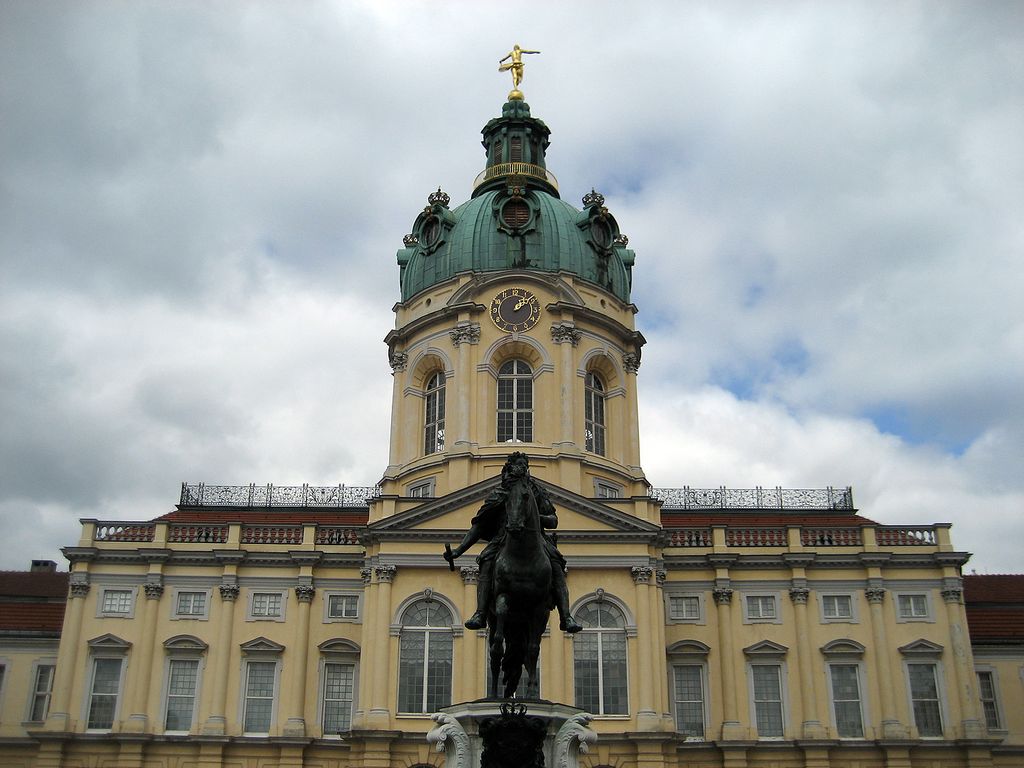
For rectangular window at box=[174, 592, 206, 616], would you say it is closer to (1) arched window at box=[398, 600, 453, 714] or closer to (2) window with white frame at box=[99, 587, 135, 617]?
(2) window with white frame at box=[99, 587, 135, 617]

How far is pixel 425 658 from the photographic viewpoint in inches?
1607

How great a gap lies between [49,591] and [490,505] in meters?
42.1

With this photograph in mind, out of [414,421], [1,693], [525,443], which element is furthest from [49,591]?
[525,443]

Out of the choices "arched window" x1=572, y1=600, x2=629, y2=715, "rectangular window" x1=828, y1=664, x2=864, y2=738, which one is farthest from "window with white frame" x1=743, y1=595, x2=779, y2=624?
"arched window" x1=572, y1=600, x2=629, y2=715

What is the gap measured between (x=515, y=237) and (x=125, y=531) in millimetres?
20950

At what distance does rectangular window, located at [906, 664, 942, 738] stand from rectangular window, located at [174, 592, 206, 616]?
28418 millimetres

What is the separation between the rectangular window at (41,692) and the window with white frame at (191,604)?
705 centimetres

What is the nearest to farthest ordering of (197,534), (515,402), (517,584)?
(517,584), (197,534), (515,402)

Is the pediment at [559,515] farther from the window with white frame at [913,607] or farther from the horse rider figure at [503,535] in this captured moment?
the horse rider figure at [503,535]

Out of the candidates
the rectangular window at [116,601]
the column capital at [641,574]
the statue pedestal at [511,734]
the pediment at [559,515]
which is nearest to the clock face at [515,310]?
the pediment at [559,515]

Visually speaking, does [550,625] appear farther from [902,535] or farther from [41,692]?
[41,692]

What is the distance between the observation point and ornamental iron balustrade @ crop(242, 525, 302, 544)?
4581cm

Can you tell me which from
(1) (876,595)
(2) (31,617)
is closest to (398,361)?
(2) (31,617)

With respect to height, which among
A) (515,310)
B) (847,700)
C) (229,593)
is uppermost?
(515,310)
